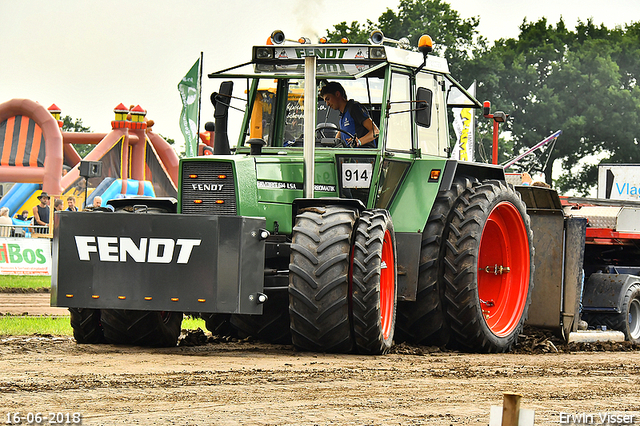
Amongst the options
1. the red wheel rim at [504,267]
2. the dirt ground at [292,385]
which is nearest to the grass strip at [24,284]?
the dirt ground at [292,385]

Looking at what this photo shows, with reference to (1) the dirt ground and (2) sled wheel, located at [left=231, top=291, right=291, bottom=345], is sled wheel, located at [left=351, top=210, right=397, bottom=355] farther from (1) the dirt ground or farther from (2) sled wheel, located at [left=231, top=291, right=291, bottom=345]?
(2) sled wheel, located at [left=231, top=291, right=291, bottom=345]

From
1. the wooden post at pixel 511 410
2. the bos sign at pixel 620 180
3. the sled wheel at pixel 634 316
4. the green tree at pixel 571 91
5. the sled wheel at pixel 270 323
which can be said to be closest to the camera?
the wooden post at pixel 511 410

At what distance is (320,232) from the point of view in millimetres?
7285

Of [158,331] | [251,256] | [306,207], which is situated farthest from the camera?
[158,331]

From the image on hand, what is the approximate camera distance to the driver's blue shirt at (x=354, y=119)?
28.3 ft

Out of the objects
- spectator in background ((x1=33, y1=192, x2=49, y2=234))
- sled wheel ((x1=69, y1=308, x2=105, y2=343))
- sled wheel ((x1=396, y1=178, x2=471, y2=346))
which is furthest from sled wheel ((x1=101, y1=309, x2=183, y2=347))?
spectator in background ((x1=33, y1=192, x2=49, y2=234))

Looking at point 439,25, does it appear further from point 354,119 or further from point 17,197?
point 354,119

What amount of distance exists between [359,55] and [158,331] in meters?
3.19

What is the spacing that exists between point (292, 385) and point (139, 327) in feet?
9.26

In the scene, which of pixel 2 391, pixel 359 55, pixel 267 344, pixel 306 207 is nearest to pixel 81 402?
pixel 2 391

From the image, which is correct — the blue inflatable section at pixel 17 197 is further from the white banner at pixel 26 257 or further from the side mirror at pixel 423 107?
the side mirror at pixel 423 107

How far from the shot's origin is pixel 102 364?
6.80 metres

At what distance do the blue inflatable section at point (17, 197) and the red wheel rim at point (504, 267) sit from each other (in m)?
28.7

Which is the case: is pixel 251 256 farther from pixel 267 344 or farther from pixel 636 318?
pixel 636 318
